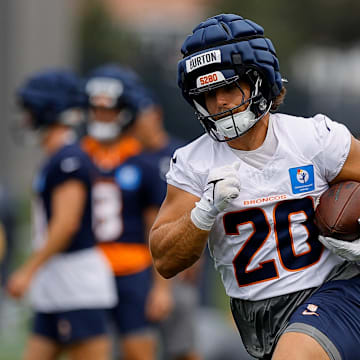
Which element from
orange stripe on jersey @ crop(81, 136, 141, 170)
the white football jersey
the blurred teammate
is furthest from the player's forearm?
the blurred teammate

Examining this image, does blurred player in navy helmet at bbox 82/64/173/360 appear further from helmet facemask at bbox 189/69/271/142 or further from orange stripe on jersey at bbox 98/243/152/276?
helmet facemask at bbox 189/69/271/142

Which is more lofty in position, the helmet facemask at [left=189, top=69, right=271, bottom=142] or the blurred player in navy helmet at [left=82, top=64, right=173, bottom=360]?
the helmet facemask at [left=189, top=69, right=271, bottom=142]

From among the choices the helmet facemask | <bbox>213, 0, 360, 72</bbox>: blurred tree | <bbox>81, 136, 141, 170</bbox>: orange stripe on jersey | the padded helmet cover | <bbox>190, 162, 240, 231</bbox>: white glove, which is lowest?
<bbox>213, 0, 360, 72</bbox>: blurred tree

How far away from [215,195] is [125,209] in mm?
3024

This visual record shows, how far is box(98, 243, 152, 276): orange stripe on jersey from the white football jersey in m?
2.63

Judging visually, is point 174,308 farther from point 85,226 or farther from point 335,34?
point 335,34

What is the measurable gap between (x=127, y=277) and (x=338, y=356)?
3.10 m

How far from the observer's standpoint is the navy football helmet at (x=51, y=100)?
604cm

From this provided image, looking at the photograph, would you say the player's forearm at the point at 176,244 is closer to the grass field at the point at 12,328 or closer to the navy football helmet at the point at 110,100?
the navy football helmet at the point at 110,100

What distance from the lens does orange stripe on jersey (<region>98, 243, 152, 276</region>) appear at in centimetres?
629

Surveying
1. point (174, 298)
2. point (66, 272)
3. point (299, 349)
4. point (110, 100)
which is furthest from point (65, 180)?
point (299, 349)

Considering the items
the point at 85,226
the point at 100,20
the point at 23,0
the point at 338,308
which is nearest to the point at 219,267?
the point at 338,308

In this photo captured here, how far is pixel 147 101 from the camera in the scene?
7.23 meters

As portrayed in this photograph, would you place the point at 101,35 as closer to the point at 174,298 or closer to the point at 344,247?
the point at 174,298
